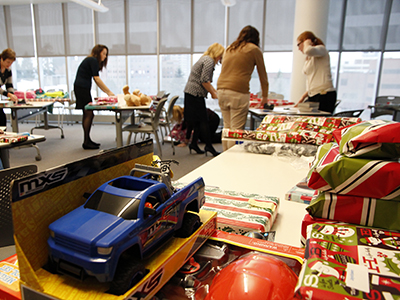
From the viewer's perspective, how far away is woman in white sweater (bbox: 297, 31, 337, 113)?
2917mm

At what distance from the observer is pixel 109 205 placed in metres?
0.41

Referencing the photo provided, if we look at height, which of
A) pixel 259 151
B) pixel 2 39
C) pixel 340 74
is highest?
pixel 2 39

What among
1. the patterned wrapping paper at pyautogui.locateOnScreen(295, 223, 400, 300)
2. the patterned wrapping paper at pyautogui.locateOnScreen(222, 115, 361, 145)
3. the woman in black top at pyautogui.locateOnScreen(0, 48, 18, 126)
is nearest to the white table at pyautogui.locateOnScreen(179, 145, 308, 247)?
the patterned wrapping paper at pyautogui.locateOnScreen(222, 115, 361, 145)

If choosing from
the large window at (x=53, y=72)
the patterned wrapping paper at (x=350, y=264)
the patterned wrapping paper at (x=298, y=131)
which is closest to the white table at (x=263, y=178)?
the patterned wrapping paper at (x=298, y=131)

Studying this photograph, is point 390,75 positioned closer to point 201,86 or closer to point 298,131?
point 201,86

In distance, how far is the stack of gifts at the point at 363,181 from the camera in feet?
1.78

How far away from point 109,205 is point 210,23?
23.7 feet

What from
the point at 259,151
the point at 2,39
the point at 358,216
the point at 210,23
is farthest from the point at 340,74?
the point at 2,39

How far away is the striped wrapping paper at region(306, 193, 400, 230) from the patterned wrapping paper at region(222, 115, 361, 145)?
116 centimetres

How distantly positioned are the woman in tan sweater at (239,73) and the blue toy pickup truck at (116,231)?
2105 mm

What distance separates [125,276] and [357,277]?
30 cm

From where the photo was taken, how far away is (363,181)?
Answer: 0.56m

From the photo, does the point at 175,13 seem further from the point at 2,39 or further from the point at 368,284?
the point at 368,284

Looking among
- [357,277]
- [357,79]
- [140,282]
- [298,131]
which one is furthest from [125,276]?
[357,79]
